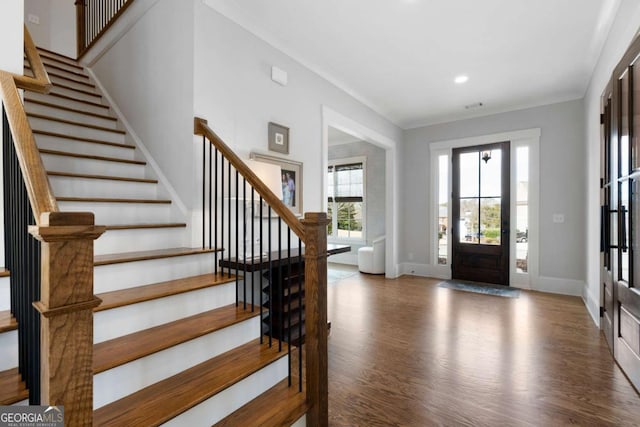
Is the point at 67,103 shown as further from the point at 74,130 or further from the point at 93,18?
the point at 93,18

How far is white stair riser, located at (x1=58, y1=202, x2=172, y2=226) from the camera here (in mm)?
2197

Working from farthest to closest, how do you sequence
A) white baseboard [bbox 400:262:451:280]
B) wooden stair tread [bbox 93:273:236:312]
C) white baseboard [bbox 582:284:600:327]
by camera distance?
white baseboard [bbox 400:262:451:280] < white baseboard [bbox 582:284:600:327] < wooden stair tread [bbox 93:273:236:312]

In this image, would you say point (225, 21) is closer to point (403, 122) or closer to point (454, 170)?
point (403, 122)

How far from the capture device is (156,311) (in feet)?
5.78

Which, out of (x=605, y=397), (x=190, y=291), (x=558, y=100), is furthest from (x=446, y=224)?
(x=190, y=291)

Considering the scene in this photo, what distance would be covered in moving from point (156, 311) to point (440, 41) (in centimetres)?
342

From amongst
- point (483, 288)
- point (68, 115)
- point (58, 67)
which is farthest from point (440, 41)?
point (58, 67)

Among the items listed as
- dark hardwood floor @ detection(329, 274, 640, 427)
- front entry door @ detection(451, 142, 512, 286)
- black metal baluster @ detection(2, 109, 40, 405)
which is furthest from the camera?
front entry door @ detection(451, 142, 512, 286)

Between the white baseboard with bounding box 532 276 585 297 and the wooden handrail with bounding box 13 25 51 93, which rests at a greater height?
the wooden handrail with bounding box 13 25 51 93

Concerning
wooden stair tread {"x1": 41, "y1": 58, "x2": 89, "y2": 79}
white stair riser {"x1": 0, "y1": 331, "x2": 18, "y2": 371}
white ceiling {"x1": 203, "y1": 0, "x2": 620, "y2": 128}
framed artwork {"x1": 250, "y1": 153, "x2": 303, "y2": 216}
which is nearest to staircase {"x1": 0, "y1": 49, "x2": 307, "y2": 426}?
white stair riser {"x1": 0, "y1": 331, "x2": 18, "y2": 371}

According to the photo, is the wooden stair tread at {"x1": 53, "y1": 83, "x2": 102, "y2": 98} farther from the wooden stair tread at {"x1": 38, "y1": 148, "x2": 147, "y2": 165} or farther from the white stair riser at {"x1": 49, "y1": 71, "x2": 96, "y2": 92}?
the wooden stair tread at {"x1": 38, "y1": 148, "x2": 147, "y2": 165}

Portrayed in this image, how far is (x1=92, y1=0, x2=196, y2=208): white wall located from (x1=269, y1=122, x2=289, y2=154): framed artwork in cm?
79

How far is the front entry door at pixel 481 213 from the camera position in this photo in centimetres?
500

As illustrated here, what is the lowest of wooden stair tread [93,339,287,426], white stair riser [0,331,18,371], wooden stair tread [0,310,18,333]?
wooden stair tread [93,339,287,426]
